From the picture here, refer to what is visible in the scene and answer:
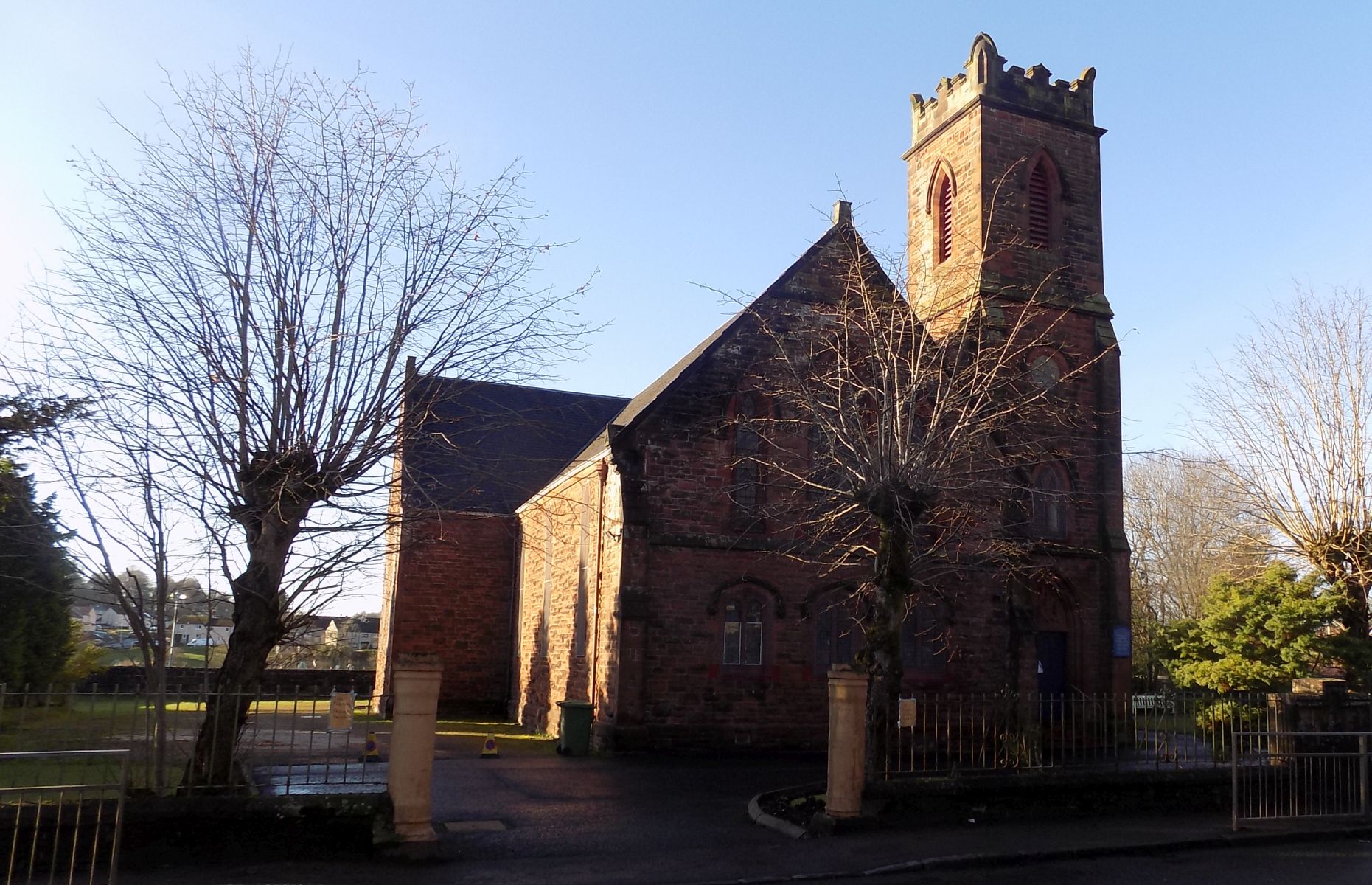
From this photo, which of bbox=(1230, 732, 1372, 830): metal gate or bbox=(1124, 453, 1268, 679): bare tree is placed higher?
bbox=(1124, 453, 1268, 679): bare tree

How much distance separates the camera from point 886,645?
41.4ft

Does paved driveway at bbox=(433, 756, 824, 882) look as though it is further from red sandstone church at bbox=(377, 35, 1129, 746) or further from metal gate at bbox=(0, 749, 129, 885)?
metal gate at bbox=(0, 749, 129, 885)

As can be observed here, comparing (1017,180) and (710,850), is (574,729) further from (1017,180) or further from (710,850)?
(1017,180)

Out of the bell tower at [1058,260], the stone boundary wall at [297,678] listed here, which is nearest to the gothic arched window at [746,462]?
the bell tower at [1058,260]

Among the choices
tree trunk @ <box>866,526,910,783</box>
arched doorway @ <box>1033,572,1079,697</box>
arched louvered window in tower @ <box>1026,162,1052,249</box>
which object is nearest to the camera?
tree trunk @ <box>866,526,910,783</box>

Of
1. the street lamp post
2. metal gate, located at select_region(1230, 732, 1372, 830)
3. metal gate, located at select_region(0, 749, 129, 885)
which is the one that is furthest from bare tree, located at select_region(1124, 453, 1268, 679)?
metal gate, located at select_region(0, 749, 129, 885)

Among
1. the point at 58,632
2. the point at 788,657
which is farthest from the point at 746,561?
the point at 58,632

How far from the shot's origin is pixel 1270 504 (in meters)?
21.8

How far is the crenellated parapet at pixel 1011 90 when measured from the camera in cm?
2428

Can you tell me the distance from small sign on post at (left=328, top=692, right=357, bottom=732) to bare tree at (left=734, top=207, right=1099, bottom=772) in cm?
592

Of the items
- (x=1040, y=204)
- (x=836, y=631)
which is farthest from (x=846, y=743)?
(x=1040, y=204)

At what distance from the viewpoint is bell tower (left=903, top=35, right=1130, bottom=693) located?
2288cm

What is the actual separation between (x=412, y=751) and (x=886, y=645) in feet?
19.1

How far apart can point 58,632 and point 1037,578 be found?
878 inches
